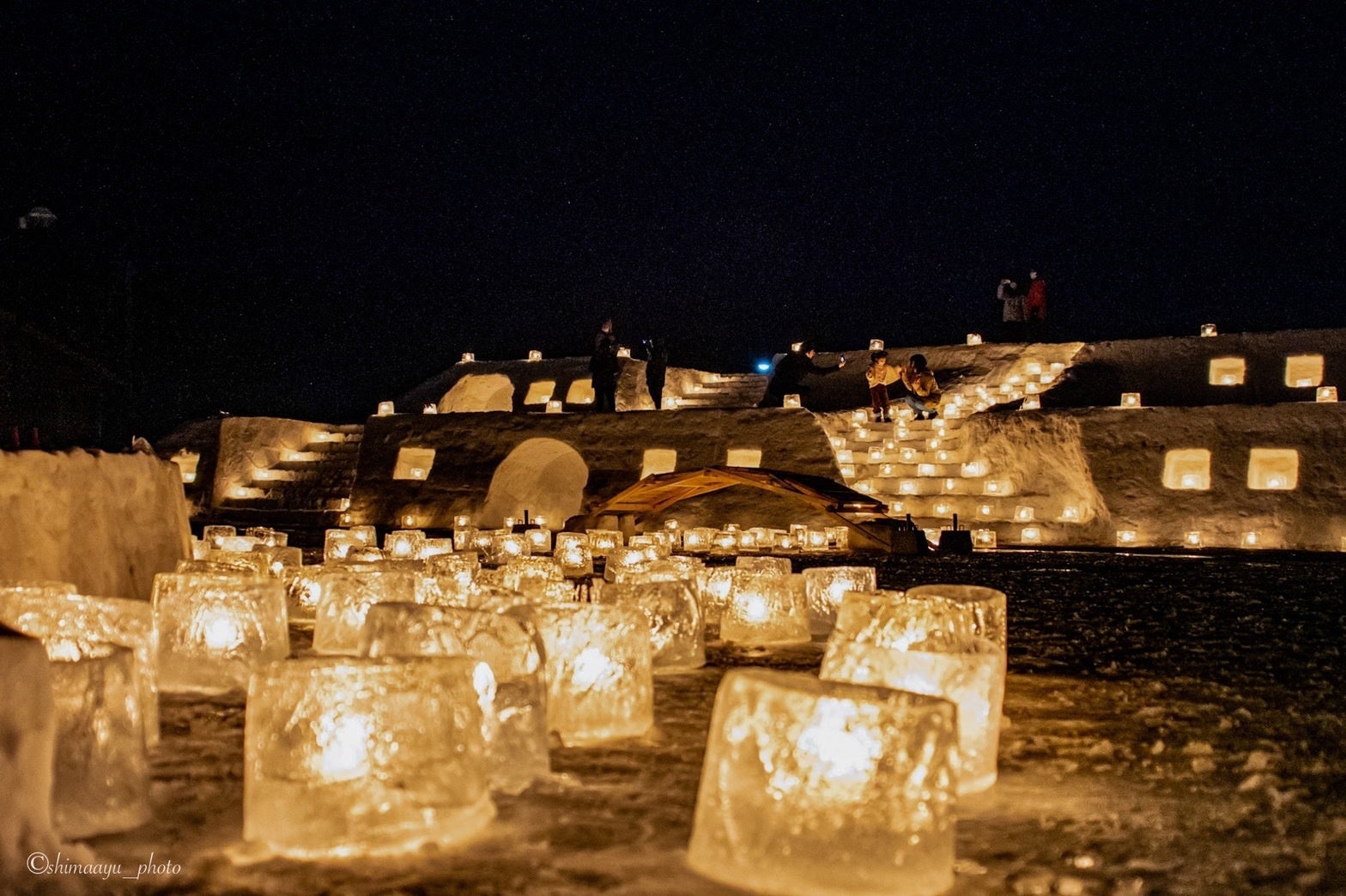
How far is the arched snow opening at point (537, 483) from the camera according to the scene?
42.2 feet

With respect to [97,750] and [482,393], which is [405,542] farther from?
[482,393]

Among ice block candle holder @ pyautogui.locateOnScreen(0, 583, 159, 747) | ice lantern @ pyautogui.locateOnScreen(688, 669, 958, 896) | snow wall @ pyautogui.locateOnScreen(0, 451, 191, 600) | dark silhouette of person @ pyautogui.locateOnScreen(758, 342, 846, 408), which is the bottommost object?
ice lantern @ pyautogui.locateOnScreen(688, 669, 958, 896)

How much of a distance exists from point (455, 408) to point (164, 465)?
1373 cm

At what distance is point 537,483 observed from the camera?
14.0 metres

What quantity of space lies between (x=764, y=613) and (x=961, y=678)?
1.87 m

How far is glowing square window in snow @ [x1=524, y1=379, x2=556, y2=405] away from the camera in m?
18.2

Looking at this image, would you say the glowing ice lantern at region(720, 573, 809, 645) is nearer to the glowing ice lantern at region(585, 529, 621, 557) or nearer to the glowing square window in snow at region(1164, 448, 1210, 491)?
the glowing ice lantern at region(585, 529, 621, 557)

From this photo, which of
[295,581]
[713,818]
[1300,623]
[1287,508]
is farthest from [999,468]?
[713,818]

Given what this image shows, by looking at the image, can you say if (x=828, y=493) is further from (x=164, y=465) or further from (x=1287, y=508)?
(x=164, y=465)

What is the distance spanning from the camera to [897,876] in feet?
5.33

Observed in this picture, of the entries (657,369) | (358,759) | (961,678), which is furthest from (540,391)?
(358,759)

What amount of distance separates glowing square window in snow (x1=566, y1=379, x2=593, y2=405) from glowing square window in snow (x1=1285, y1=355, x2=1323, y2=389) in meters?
9.70

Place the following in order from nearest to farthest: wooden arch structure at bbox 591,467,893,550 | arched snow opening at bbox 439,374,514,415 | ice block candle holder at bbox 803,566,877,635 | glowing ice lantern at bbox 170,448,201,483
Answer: ice block candle holder at bbox 803,566,877,635 < wooden arch structure at bbox 591,467,893,550 < glowing ice lantern at bbox 170,448,201,483 < arched snow opening at bbox 439,374,514,415

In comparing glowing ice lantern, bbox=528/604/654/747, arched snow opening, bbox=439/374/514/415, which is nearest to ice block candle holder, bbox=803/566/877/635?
glowing ice lantern, bbox=528/604/654/747
